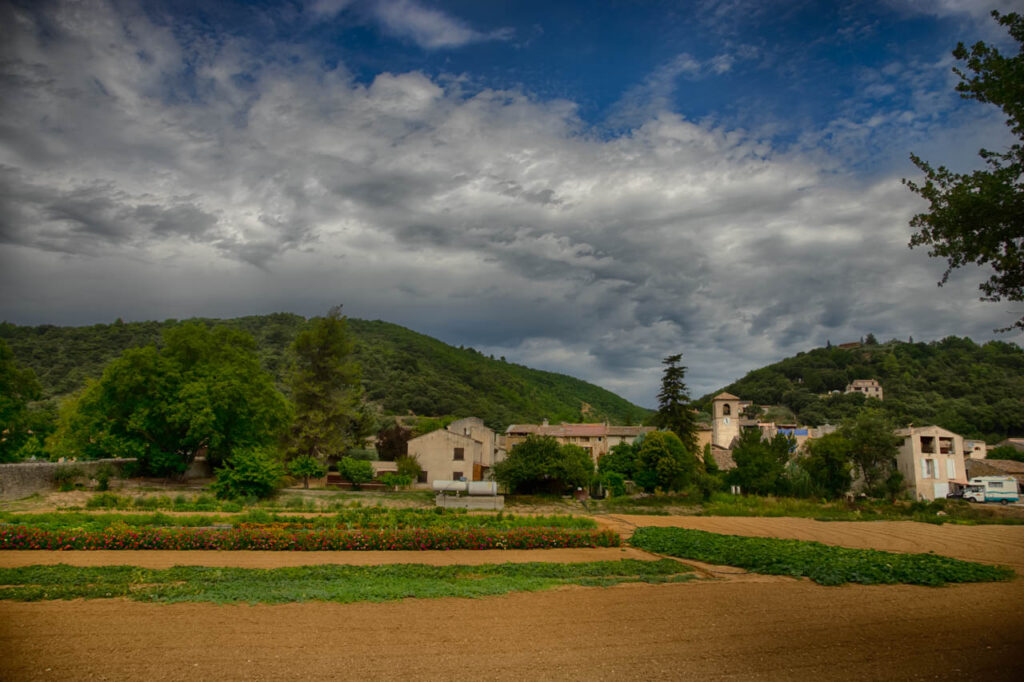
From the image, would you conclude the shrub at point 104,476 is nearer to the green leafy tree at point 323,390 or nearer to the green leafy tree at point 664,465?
the green leafy tree at point 323,390

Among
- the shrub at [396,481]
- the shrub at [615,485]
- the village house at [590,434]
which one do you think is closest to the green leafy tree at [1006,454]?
the village house at [590,434]

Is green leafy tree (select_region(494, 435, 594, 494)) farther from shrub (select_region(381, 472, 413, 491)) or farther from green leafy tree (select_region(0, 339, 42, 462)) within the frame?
green leafy tree (select_region(0, 339, 42, 462))

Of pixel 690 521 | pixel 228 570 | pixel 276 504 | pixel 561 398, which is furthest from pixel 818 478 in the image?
pixel 561 398

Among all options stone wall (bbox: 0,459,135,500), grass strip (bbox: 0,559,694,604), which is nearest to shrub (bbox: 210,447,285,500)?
stone wall (bbox: 0,459,135,500)

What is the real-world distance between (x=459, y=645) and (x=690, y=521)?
23.3 m

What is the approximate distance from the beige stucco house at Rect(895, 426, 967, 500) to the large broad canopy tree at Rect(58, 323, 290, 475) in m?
52.2

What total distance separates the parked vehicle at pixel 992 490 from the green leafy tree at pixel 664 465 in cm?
2191

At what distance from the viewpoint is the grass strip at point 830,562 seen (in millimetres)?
14422

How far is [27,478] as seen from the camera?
27203 mm

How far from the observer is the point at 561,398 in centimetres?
14525

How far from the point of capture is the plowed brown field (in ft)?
25.9

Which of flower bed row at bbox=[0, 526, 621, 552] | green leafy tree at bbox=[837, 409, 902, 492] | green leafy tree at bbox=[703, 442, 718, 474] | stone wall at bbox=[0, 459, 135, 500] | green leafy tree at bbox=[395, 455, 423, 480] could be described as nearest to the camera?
flower bed row at bbox=[0, 526, 621, 552]

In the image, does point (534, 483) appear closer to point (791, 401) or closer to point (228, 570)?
point (228, 570)

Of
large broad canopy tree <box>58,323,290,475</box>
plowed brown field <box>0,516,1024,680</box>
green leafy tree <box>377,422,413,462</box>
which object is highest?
large broad canopy tree <box>58,323,290,475</box>
